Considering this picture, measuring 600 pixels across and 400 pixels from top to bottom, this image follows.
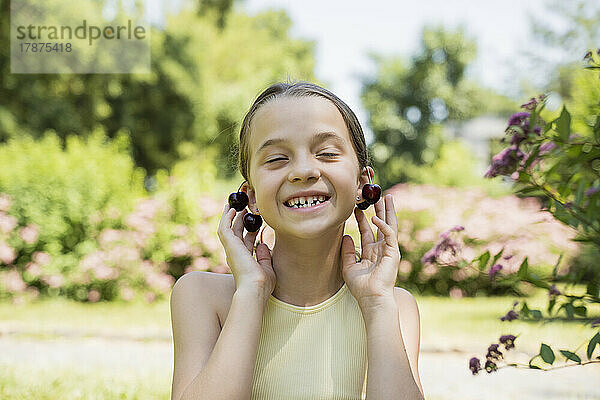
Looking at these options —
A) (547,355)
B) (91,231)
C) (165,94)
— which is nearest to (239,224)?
(547,355)

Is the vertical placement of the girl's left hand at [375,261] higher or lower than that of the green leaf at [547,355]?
higher

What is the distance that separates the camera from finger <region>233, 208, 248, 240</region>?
2104 millimetres

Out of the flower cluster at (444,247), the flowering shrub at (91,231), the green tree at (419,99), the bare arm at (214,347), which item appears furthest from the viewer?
the green tree at (419,99)

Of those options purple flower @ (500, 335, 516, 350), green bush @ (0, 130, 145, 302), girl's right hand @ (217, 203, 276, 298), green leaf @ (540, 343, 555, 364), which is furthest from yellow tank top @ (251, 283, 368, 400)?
green bush @ (0, 130, 145, 302)

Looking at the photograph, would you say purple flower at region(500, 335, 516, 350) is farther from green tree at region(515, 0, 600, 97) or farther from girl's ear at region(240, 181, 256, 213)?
green tree at region(515, 0, 600, 97)

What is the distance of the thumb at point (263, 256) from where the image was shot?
2.06 m

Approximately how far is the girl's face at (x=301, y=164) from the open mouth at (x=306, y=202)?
0.02 meters

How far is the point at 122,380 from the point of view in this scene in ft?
16.7

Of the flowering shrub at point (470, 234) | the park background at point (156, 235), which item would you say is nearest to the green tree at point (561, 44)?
the park background at point (156, 235)

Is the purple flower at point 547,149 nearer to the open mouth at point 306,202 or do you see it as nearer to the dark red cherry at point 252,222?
the open mouth at point 306,202

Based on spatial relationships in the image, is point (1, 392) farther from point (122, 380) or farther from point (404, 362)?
point (404, 362)

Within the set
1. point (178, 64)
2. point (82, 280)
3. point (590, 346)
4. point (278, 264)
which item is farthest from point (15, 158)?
point (178, 64)

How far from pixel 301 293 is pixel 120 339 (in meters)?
5.60

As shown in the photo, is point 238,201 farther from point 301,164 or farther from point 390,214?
point 390,214
